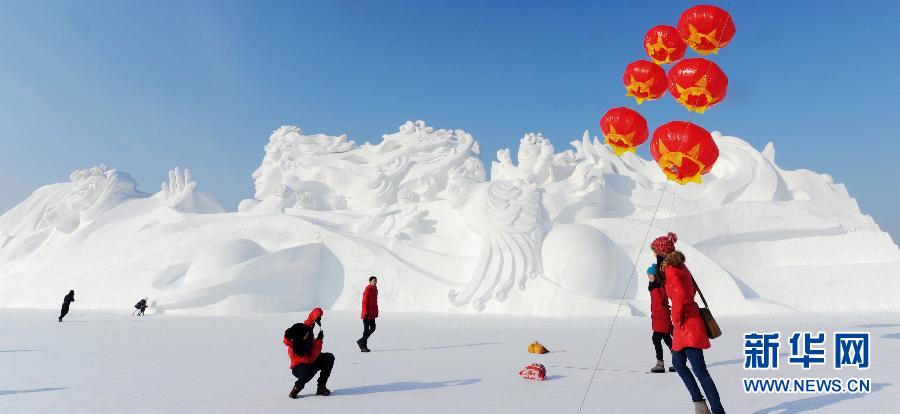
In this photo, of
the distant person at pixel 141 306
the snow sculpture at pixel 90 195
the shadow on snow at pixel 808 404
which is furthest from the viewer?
the snow sculpture at pixel 90 195

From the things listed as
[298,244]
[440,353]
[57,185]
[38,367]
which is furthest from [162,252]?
[440,353]

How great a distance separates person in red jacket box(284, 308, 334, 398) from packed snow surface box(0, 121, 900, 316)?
8.94m

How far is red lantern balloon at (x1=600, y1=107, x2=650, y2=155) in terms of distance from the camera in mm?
9500

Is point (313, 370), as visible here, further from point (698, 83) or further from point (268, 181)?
point (268, 181)

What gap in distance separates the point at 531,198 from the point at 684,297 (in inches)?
440

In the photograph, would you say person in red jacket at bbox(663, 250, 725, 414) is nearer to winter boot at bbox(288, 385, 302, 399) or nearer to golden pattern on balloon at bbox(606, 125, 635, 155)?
winter boot at bbox(288, 385, 302, 399)

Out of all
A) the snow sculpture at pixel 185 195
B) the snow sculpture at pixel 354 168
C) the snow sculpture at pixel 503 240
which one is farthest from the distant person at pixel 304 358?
the snow sculpture at pixel 185 195

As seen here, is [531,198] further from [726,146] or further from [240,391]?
[240,391]

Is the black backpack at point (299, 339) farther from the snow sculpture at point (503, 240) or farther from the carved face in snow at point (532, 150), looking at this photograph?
the carved face in snow at point (532, 150)

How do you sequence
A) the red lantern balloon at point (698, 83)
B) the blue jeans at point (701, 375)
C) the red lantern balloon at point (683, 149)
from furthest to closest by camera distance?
the red lantern balloon at point (698, 83)
the red lantern balloon at point (683, 149)
the blue jeans at point (701, 375)

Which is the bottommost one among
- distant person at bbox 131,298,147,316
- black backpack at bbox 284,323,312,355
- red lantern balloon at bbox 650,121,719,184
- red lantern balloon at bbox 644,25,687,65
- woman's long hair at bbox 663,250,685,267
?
black backpack at bbox 284,323,312,355

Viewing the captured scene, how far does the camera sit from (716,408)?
3.46 meters

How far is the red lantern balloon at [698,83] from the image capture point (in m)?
8.36

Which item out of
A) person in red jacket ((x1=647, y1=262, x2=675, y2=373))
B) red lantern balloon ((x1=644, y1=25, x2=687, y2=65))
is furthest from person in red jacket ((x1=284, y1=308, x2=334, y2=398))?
red lantern balloon ((x1=644, y1=25, x2=687, y2=65))
